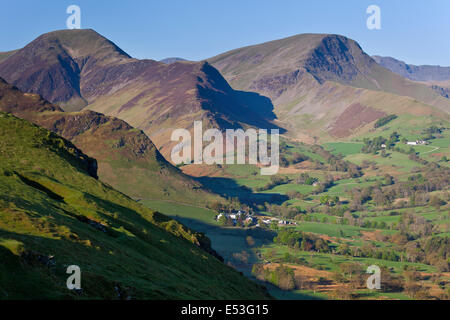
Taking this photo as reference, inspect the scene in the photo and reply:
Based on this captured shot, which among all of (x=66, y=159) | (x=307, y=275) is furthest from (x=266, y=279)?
(x=66, y=159)

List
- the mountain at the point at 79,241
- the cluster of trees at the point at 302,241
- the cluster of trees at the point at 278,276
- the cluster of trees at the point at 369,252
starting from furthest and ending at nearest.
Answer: the cluster of trees at the point at 302,241, the cluster of trees at the point at 369,252, the cluster of trees at the point at 278,276, the mountain at the point at 79,241

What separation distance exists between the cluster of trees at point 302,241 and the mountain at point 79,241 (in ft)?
318

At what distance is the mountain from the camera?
100 ft

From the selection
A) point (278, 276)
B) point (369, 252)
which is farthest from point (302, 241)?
point (278, 276)

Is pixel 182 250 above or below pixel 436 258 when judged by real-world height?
above

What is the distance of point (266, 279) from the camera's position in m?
132

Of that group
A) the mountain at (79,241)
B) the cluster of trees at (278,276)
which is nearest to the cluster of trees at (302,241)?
the cluster of trees at (278,276)

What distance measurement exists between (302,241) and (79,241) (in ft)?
479

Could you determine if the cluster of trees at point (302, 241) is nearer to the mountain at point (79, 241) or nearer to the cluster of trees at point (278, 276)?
the cluster of trees at point (278, 276)

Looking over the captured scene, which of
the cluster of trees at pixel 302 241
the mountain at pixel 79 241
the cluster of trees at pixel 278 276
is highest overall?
the mountain at pixel 79 241

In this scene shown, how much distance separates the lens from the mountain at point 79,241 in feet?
100

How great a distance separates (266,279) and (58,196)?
82000mm

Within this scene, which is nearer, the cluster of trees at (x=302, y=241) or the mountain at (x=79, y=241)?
the mountain at (x=79, y=241)
